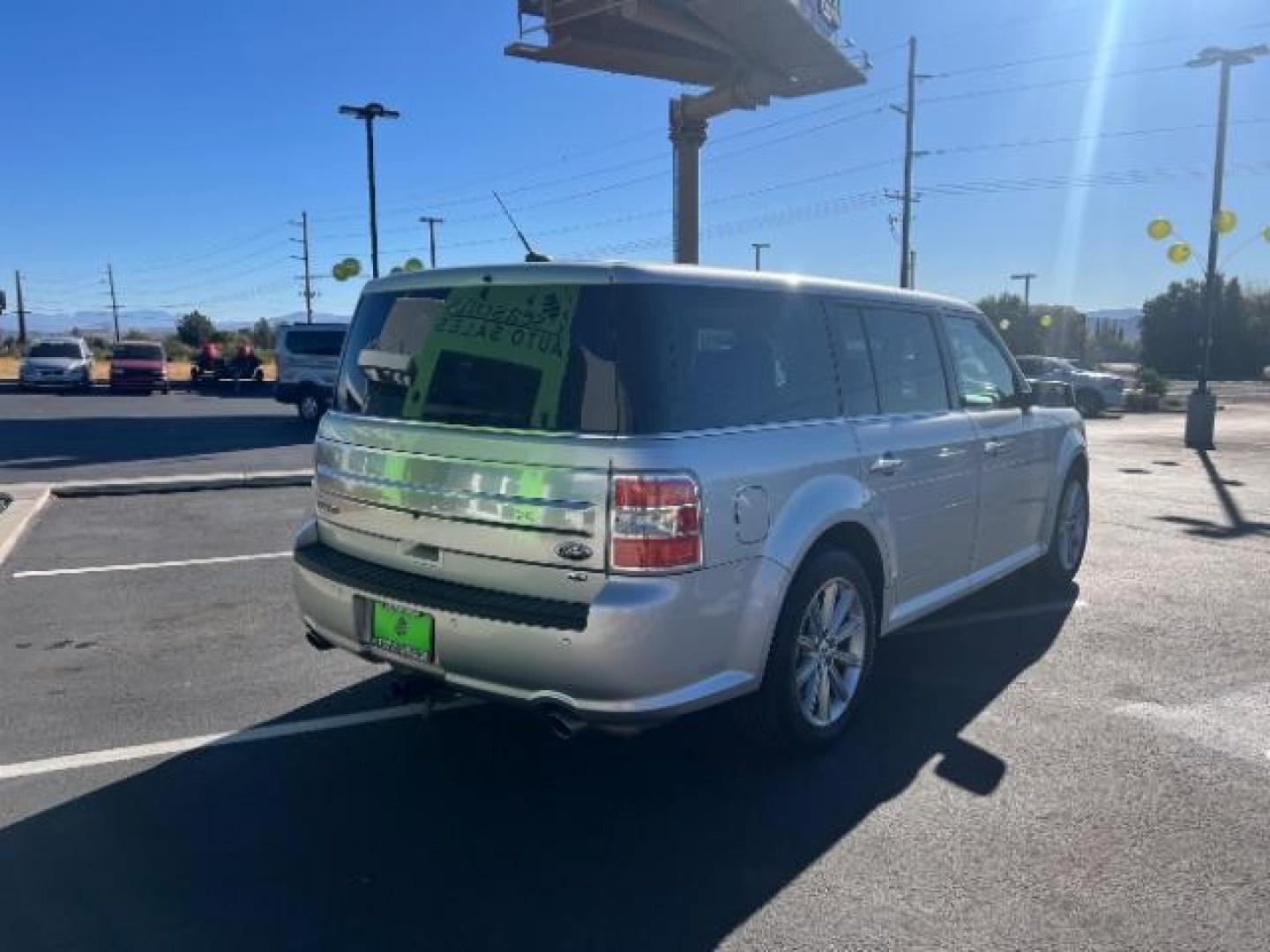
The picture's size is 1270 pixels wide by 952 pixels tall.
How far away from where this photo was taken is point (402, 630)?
3604 mm

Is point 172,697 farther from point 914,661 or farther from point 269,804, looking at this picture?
point 914,661

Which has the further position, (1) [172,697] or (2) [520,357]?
(1) [172,697]

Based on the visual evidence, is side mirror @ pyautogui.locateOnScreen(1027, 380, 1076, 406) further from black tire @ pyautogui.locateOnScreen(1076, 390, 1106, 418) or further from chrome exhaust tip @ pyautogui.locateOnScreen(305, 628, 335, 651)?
black tire @ pyautogui.locateOnScreen(1076, 390, 1106, 418)

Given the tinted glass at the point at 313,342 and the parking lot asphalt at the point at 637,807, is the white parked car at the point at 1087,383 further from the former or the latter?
the parking lot asphalt at the point at 637,807

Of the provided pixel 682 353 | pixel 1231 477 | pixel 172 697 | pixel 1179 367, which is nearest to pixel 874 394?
pixel 682 353

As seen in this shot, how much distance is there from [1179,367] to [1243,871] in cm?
7111

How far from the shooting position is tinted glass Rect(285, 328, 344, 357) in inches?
809

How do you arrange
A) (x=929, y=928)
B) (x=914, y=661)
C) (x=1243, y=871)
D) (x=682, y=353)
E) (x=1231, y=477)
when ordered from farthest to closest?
(x=1231, y=477) → (x=914, y=661) → (x=682, y=353) → (x=1243, y=871) → (x=929, y=928)

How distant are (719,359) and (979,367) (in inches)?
99.0

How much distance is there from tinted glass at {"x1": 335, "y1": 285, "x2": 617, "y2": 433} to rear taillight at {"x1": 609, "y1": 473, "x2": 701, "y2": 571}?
0.74 feet

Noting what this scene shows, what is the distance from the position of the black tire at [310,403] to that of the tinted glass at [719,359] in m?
17.7

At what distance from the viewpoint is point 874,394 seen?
14.5 feet

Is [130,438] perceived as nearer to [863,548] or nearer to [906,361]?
[906,361]

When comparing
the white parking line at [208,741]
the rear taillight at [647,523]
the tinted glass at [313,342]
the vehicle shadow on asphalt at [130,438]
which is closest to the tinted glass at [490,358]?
the rear taillight at [647,523]
